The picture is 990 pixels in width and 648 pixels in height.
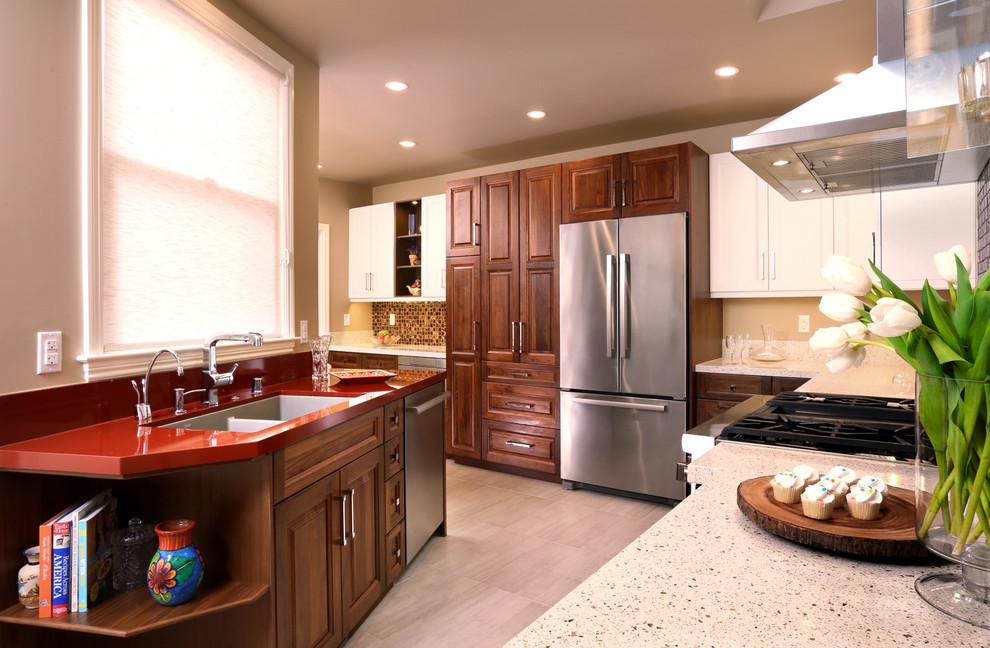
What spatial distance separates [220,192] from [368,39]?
1136mm

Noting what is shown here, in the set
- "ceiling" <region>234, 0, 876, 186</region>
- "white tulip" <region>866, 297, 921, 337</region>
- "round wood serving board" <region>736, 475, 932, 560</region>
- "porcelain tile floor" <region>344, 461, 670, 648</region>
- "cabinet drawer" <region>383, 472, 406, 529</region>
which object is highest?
"ceiling" <region>234, 0, 876, 186</region>

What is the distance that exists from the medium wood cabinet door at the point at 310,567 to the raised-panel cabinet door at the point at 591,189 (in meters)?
2.68

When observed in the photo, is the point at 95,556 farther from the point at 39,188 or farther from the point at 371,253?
the point at 371,253

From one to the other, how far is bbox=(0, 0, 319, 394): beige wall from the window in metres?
0.06

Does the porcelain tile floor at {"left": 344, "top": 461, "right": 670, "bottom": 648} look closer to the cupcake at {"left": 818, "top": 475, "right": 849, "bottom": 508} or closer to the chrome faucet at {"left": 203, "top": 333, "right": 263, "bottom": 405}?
the chrome faucet at {"left": 203, "top": 333, "right": 263, "bottom": 405}

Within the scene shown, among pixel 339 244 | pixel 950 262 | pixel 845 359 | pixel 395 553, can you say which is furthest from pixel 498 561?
pixel 339 244

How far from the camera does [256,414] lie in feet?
7.62

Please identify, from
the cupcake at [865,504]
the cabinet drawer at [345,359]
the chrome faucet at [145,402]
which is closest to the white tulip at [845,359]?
the cupcake at [865,504]

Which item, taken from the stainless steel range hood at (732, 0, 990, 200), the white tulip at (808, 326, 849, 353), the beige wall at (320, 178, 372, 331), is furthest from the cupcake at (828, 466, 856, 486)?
the beige wall at (320, 178, 372, 331)

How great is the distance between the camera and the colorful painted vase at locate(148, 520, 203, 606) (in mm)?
1465

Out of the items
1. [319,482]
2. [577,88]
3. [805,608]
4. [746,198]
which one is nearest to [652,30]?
[577,88]

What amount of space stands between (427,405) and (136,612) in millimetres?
1524

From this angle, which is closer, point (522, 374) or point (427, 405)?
point (427, 405)

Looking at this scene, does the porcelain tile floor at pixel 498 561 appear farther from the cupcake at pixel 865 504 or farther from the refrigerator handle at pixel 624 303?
the cupcake at pixel 865 504
